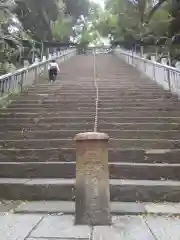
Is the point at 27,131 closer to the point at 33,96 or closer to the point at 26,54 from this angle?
the point at 33,96

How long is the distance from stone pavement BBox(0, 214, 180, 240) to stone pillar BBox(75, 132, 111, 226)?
5.7 inches

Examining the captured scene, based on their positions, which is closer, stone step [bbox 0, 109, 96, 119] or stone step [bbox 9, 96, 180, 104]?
stone step [bbox 0, 109, 96, 119]

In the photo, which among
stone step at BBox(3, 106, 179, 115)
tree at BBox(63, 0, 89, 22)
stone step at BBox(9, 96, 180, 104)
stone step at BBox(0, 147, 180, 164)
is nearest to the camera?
stone step at BBox(0, 147, 180, 164)

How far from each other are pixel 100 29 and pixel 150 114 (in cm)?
5766

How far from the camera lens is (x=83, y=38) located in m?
66.8

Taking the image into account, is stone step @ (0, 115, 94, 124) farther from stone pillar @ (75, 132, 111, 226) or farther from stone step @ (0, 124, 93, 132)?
stone pillar @ (75, 132, 111, 226)

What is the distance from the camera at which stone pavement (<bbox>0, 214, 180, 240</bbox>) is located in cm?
440

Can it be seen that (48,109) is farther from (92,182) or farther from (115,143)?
(92,182)

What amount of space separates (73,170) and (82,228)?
2.07m

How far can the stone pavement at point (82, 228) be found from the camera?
4.40 meters

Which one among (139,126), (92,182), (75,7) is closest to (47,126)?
(139,126)

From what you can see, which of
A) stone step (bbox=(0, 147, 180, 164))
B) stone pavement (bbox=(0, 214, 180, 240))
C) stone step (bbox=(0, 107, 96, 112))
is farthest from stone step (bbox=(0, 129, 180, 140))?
stone pavement (bbox=(0, 214, 180, 240))

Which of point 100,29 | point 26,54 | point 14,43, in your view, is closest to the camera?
point 14,43

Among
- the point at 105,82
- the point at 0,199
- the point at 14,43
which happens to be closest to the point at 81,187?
the point at 0,199
